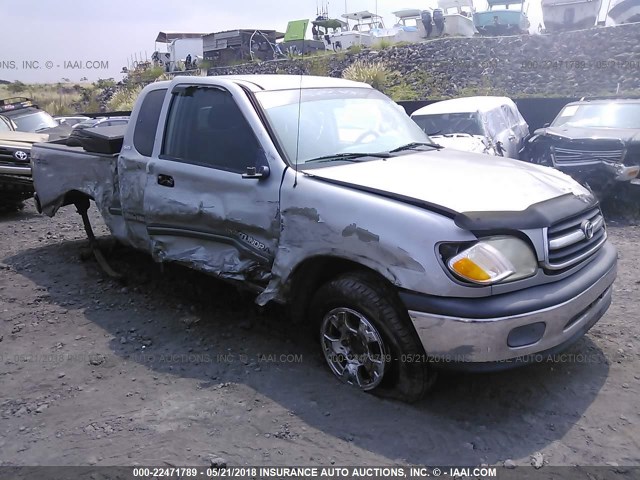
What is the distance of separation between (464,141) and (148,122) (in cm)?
544

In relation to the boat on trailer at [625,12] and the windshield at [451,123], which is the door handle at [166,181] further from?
the boat on trailer at [625,12]

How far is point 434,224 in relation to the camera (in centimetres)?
291

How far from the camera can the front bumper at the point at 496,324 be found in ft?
9.32

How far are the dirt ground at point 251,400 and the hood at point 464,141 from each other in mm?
4021

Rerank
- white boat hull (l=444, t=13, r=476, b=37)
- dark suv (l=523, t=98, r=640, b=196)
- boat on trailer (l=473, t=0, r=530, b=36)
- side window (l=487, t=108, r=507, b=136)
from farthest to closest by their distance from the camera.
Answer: white boat hull (l=444, t=13, r=476, b=37) < boat on trailer (l=473, t=0, r=530, b=36) < side window (l=487, t=108, r=507, b=136) < dark suv (l=523, t=98, r=640, b=196)

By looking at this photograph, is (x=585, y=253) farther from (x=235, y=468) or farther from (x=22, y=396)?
(x=22, y=396)

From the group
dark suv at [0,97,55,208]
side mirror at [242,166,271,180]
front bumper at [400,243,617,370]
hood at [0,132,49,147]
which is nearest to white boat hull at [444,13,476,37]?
hood at [0,132,49,147]

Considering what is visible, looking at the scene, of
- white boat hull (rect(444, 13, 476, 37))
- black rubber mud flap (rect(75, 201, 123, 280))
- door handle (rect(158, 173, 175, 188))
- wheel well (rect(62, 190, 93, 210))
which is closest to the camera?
door handle (rect(158, 173, 175, 188))

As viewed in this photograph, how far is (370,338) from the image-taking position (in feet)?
10.7

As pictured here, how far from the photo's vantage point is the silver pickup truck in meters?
2.90

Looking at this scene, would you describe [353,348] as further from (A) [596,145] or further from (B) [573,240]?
(A) [596,145]

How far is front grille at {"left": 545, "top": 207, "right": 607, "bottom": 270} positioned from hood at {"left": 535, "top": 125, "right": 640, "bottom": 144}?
17.4ft

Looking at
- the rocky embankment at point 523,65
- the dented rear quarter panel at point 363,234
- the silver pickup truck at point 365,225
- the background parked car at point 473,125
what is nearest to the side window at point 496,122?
the background parked car at point 473,125

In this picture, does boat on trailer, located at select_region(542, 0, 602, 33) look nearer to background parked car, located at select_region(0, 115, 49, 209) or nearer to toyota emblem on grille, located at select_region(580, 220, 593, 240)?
background parked car, located at select_region(0, 115, 49, 209)
